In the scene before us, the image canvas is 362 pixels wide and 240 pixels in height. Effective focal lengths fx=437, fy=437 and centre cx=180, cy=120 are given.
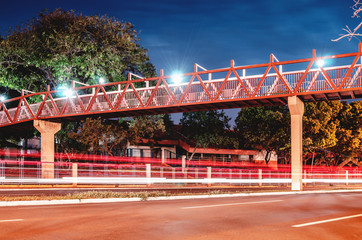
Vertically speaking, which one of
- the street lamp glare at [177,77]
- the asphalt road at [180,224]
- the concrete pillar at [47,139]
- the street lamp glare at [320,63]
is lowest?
the asphalt road at [180,224]

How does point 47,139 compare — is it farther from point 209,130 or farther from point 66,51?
point 209,130

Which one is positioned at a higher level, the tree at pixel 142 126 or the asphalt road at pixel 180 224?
the tree at pixel 142 126

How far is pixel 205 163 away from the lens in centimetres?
5303

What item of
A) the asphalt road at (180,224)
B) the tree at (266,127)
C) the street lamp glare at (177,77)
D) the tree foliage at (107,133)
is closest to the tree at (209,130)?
the tree at (266,127)

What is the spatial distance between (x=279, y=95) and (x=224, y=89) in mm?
4584

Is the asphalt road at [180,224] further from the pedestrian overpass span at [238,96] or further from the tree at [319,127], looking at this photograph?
the tree at [319,127]

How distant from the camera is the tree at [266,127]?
44.7 metres

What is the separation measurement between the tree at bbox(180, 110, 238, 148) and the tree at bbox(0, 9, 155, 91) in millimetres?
11492

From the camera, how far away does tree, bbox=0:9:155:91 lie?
37000 millimetres

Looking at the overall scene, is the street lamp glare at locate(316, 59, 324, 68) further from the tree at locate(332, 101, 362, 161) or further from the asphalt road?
the tree at locate(332, 101, 362, 161)

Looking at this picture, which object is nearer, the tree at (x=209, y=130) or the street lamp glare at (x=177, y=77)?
the street lamp glare at (x=177, y=77)

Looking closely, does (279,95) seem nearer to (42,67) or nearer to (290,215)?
(290,215)

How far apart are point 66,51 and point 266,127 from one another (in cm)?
2159

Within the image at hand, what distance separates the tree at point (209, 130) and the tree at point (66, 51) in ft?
37.7
